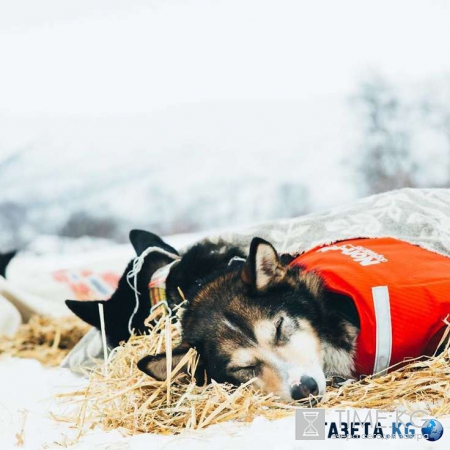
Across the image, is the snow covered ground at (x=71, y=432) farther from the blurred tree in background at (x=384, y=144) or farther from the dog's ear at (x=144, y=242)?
the blurred tree in background at (x=384, y=144)

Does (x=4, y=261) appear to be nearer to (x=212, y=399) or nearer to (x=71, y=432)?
(x=71, y=432)

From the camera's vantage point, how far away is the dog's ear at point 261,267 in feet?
8.79

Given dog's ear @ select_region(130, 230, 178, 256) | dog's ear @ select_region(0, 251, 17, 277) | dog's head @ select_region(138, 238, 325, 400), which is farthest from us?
dog's ear @ select_region(0, 251, 17, 277)

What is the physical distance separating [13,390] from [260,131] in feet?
22.5

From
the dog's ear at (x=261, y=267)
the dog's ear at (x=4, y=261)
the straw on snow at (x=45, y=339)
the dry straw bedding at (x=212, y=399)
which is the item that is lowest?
the straw on snow at (x=45, y=339)

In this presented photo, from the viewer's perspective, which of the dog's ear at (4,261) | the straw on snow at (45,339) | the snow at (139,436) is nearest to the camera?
the snow at (139,436)

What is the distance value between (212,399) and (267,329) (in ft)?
1.11

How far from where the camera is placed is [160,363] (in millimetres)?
2680

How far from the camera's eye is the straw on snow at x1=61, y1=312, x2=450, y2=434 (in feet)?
7.95

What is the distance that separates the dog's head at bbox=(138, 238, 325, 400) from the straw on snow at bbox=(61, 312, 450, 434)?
6cm

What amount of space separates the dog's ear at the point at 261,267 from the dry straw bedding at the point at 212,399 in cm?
38

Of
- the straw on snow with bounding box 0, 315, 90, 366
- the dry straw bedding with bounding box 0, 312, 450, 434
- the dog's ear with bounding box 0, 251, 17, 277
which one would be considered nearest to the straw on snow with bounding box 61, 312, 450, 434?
the dry straw bedding with bounding box 0, 312, 450, 434

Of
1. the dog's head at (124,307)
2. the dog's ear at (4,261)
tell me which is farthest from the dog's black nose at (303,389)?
the dog's ear at (4,261)

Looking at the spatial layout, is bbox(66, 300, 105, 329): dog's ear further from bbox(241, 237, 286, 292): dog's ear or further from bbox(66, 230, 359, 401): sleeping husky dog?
bbox(241, 237, 286, 292): dog's ear
